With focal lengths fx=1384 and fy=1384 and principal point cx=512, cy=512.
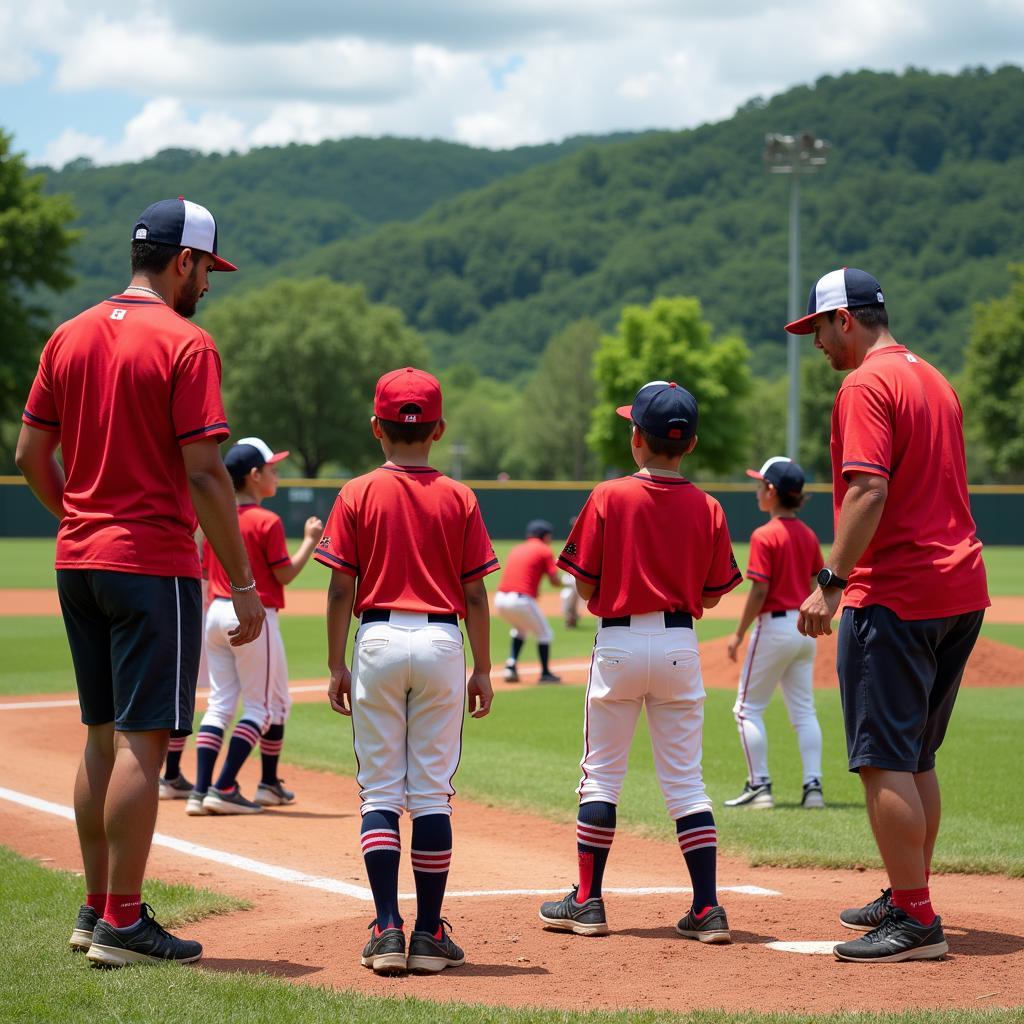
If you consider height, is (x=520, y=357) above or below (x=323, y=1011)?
above

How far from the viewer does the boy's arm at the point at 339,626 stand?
4.59m

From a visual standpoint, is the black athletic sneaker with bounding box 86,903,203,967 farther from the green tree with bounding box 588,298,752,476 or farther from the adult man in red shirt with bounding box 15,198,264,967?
the green tree with bounding box 588,298,752,476

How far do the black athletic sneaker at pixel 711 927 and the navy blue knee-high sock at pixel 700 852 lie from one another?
4cm

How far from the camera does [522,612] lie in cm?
1484

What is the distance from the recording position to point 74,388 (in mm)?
4410

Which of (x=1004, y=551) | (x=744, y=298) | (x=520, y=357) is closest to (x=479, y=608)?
(x=1004, y=551)


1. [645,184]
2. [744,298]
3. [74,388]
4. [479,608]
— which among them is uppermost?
[645,184]

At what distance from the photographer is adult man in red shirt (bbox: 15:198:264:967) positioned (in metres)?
4.25

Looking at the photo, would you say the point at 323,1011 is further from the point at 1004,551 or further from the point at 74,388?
the point at 1004,551

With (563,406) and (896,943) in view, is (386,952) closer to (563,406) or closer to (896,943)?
(896,943)

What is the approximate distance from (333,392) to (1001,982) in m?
85.0

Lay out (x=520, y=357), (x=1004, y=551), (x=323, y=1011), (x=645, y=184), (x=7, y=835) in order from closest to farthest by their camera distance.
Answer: (x=323, y=1011), (x=7, y=835), (x=1004, y=551), (x=520, y=357), (x=645, y=184)

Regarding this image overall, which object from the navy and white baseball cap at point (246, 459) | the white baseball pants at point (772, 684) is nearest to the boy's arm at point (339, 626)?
the navy and white baseball cap at point (246, 459)

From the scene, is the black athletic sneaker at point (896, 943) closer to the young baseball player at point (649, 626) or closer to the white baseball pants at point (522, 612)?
the young baseball player at point (649, 626)
